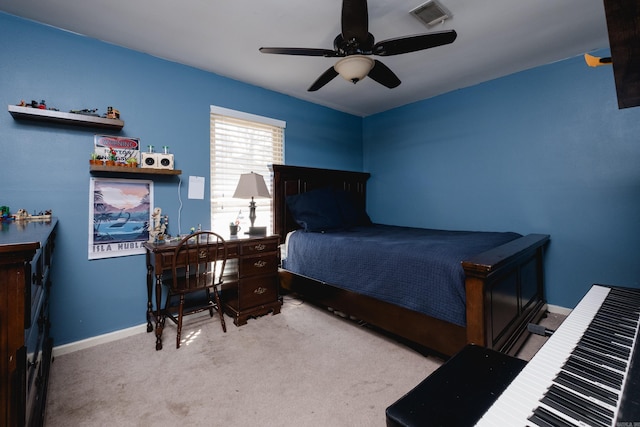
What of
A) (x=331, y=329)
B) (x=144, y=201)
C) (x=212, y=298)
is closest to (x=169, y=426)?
(x=331, y=329)

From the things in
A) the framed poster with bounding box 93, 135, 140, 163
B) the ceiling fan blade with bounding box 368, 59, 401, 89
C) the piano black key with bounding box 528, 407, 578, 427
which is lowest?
the piano black key with bounding box 528, 407, 578, 427

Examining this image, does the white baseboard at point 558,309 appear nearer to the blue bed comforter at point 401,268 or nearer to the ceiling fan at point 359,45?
the blue bed comforter at point 401,268

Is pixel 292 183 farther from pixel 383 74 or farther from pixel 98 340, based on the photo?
pixel 98 340

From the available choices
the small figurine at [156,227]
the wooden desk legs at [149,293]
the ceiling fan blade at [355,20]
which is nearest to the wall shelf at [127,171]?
the small figurine at [156,227]

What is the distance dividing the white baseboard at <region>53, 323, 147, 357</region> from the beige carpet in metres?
0.06

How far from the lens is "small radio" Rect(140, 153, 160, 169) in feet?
7.93

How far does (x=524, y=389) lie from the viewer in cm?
62

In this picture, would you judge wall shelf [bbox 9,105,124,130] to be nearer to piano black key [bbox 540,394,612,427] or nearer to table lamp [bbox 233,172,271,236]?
table lamp [bbox 233,172,271,236]

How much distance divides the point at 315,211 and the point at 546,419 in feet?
9.32

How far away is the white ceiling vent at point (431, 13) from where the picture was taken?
1.95m

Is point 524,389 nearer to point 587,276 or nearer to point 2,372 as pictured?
point 2,372

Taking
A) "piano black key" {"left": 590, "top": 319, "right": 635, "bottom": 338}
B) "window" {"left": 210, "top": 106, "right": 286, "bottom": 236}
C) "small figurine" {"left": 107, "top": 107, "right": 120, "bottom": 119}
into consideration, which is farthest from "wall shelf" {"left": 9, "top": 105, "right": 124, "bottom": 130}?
"piano black key" {"left": 590, "top": 319, "right": 635, "bottom": 338}

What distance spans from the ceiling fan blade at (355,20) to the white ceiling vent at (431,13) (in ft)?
2.07

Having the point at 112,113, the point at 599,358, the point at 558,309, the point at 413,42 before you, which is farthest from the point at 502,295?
the point at 112,113
